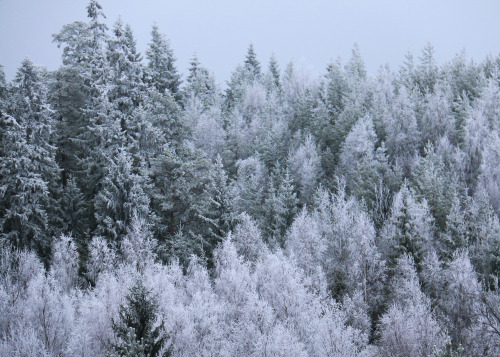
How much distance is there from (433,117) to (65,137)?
148 ft

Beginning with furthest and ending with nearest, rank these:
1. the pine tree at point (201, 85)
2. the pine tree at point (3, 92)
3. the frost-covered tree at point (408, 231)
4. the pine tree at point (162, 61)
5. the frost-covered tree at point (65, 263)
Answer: the pine tree at point (201, 85), the pine tree at point (162, 61), the frost-covered tree at point (408, 231), the pine tree at point (3, 92), the frost-covered tree at point (65, 263)

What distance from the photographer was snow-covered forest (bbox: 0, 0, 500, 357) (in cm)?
2653

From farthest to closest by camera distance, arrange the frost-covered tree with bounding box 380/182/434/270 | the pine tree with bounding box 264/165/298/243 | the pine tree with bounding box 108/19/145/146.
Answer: the pine tree with bounding box 264/165/298/243, the pine tree with bounding box 108/19/145/146, the frost-covered tree with bounding box 380/182/434/270

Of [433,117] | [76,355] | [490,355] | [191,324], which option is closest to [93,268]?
[76,355]

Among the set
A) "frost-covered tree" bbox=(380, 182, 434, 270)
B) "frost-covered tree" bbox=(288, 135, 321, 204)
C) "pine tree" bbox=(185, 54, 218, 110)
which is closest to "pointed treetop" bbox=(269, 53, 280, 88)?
"pine tree" bbox=(185, 54, 218, 110)

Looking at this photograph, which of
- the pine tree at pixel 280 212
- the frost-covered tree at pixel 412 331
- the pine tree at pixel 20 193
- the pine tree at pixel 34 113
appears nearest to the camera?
the frost-covered tree at pixel 412 331

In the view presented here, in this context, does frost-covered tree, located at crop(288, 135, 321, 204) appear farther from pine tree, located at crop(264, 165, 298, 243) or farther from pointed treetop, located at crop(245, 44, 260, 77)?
pointed treetop, located at crop(245, 44, 260, 77)

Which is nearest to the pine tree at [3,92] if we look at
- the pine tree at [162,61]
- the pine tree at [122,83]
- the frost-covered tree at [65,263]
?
the pine tree at [122,83]

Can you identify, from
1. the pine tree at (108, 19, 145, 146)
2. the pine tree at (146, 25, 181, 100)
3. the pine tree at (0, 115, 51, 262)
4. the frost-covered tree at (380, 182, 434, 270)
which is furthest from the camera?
the pine tree at (146, 25, 181, 100)

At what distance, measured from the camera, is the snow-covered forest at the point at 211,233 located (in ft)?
87.0

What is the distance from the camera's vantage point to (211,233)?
36.2 meters

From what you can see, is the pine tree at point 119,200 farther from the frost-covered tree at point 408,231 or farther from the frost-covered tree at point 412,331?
the frost-covered tree at point 408,231

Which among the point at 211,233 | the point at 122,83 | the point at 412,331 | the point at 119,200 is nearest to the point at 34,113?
the point at 122,83

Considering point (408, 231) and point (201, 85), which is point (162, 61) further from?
point (408, 231)
